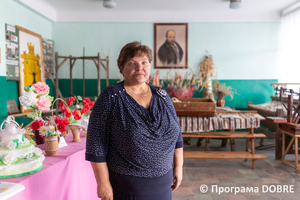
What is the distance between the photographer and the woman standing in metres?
1.34

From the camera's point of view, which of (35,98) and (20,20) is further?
(20,20)

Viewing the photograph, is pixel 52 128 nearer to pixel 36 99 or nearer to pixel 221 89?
Answer: pixel 36 99

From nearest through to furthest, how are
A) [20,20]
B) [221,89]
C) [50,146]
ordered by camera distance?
[50,146] < [20,20] < [221,89]

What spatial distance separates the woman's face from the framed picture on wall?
3969 millimetres

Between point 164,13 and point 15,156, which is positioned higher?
point 164,13

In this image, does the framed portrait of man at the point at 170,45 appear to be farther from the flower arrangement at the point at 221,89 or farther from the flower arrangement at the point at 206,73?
the flower arrangement at the point at 221,89

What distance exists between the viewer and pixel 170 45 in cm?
621

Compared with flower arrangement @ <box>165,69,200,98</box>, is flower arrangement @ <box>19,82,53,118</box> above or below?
below

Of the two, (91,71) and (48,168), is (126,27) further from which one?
(48,168)

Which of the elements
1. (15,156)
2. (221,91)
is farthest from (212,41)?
(15,156)

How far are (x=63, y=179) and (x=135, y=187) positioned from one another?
0.69 metres

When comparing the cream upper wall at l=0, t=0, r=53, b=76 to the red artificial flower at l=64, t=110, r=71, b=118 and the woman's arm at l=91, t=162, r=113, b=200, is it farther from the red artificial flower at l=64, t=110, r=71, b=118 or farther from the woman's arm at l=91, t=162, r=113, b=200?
the woman's arm at l=91, t=162, r=113, b=200

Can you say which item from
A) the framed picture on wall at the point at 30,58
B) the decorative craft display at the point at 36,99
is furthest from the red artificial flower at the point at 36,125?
the framed picture on wall at the point at 30,58

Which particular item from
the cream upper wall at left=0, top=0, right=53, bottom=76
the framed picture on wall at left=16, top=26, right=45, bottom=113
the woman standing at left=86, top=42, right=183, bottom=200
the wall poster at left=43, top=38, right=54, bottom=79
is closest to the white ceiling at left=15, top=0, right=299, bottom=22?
the cream upper wall at left=0, top=0, right=53, bottom=76
